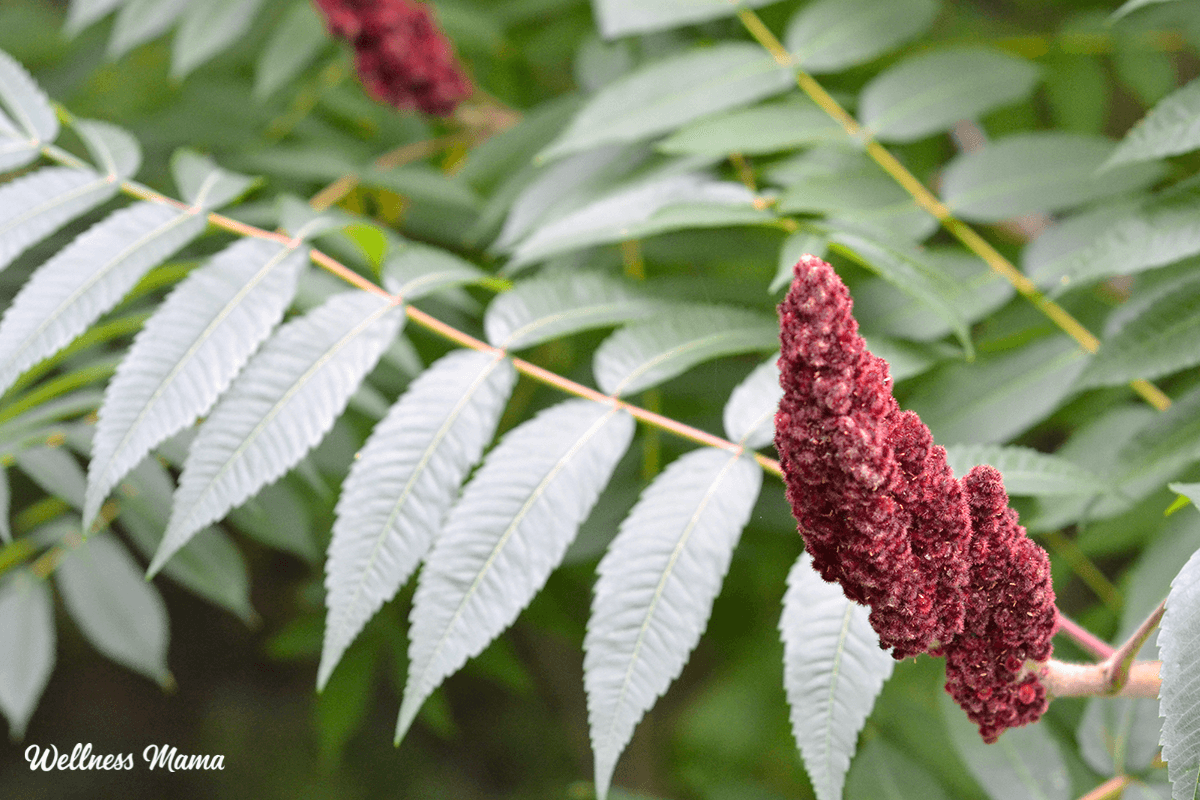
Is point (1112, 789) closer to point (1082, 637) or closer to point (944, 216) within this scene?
point (1082, 637)

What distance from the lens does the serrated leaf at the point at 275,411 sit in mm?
1223

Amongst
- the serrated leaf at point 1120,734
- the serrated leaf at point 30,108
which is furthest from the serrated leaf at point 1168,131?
the serrated leaf at point 30,108

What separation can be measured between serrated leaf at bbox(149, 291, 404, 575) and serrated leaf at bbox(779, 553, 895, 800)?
72cm

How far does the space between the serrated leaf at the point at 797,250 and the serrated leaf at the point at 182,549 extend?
1286mm

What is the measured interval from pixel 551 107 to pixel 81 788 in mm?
4358

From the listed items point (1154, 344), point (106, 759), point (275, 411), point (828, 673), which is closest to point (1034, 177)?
point (1154, 344)

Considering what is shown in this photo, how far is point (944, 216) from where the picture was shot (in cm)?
172

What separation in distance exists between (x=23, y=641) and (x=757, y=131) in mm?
1784

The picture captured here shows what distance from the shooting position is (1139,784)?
52.9 inches

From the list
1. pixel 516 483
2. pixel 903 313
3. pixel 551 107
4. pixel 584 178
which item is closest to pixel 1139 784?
pixel 903 313

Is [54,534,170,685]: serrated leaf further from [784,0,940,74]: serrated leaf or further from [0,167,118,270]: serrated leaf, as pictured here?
[784,0,940,74]: serrated leaf

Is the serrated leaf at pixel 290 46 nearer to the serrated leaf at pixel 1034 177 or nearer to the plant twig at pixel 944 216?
the plant twig at pixel 944 216

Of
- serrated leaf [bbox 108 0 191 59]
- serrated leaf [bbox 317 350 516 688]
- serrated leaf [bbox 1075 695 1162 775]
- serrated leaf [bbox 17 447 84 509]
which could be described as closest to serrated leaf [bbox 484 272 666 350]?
serrated leaf [bbox 317 350 516 688]

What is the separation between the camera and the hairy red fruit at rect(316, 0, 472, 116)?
2.25 metres
